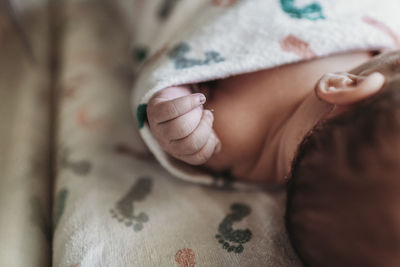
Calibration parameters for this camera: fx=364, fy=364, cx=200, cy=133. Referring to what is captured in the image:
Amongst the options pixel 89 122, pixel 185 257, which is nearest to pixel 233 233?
pixel 185 257

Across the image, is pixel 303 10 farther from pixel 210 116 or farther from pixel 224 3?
pixel 210 116

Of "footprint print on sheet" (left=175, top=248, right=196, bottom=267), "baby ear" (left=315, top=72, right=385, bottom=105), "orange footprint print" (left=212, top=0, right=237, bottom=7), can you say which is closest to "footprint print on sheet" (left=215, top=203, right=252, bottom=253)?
"footprint print on sheet" (left=175, top=248, right=196, bottom=267)

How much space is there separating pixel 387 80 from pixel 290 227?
0.17 meters

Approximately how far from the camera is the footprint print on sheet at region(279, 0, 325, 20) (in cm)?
51

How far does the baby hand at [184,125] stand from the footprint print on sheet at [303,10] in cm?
21

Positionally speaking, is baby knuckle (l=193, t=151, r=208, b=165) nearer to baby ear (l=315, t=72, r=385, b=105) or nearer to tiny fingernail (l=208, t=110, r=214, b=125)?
tiny fingernail (l=208, t=110, r=214, b=125)

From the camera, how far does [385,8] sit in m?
0.54

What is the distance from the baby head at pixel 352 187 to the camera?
302 millimetres

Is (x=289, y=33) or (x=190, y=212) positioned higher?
(x=289, y=33)

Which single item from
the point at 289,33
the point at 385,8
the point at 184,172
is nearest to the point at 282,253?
the point at 184,172

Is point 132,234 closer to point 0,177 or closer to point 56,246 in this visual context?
point 56,246

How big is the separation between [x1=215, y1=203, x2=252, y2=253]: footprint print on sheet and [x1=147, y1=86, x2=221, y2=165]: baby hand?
0.08m

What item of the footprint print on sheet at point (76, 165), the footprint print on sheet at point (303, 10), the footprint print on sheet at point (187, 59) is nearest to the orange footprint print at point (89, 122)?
the footprint print on sheet at point (76, 165)

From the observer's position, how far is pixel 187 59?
50 centimetres
